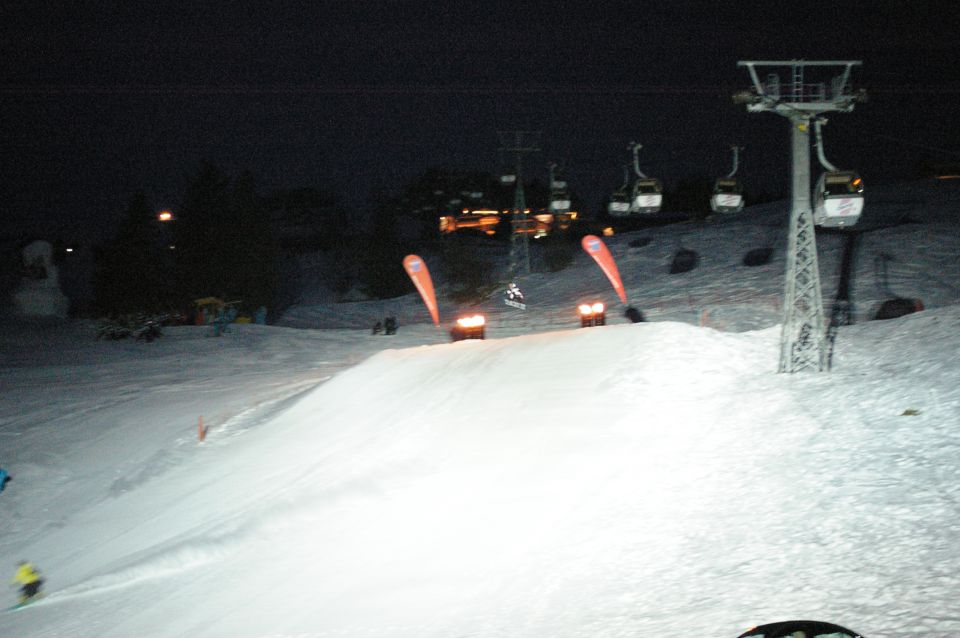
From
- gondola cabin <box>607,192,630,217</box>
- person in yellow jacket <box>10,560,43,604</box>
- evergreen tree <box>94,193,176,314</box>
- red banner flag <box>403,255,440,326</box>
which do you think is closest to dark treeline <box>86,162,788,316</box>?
evergreen tree <box>94,193,176,314</box>

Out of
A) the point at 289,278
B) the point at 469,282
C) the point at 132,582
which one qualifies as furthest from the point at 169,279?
the point at 132,582

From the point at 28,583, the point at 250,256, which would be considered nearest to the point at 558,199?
the point at 28,583

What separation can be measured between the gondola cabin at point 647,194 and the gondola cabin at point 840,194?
9270 mm

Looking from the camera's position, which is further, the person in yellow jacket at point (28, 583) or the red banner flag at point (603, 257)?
the red banner flag at point (603, 257)

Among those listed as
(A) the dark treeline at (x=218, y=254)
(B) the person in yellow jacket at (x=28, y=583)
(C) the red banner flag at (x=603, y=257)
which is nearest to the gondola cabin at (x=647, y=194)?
(C) the red banner flag at (x=603, y=257)

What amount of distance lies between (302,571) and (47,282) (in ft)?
180

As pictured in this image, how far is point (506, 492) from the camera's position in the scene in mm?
15328

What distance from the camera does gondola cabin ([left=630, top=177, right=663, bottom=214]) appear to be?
101ft

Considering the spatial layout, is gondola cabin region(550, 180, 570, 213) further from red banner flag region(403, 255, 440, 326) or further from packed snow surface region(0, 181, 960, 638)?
packed snow surface region(0, 181, 960, 638)

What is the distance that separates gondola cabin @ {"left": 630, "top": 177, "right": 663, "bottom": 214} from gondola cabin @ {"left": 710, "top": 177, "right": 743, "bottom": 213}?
2.03 meters

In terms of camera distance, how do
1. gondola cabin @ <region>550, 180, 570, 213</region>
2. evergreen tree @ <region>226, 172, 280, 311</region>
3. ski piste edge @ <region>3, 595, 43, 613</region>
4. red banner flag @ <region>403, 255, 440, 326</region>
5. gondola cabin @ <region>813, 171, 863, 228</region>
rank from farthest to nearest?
evergreen tree @ <region>226, 172, 280, 311</region>
red banner flag @ <region>403, 255, 440, 326</region>
gondola cabin @ <region>550, 180, 570, 213</region>
gondola cabin @ <region>813, 171, 863, 228</region>
ski piste edge @ <region>3, 595, 43, 613</region>

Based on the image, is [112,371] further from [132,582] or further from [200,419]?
[132,582]

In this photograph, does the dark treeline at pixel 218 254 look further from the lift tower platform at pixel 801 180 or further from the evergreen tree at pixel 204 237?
the lift tower platform at pixel 801 180

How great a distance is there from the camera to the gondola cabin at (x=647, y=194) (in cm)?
3064
